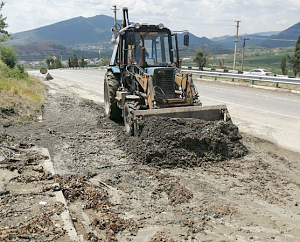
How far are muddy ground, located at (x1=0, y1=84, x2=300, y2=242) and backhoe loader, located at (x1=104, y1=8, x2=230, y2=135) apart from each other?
64 cm

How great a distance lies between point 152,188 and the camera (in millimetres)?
5703

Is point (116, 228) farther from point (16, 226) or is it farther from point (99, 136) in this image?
point (99, 136)

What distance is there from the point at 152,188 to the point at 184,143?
165 cm

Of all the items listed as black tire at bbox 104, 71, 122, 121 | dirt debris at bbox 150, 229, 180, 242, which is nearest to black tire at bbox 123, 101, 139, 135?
black tire at bbox 104, 71, 122, 121

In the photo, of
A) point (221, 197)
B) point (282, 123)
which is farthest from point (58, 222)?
point (282, 123)

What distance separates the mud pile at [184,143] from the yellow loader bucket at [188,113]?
205 millimetres

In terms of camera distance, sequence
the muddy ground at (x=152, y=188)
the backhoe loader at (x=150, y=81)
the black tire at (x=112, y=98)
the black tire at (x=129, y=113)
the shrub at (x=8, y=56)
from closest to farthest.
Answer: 1. the muddy ground at (x=152, y=188)
2. the backhoe loader at (x=150, y=81)
3. the black tire at (x=129, y=113)
4. the black tire at (x=112, y=98)
5. the shrub at (x=8, y=56)

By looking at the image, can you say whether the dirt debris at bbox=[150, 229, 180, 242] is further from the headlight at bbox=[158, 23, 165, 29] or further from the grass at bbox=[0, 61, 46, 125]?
the grass at bbox=[0, 61, 46, 125]

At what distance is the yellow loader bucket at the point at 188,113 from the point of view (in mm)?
7785

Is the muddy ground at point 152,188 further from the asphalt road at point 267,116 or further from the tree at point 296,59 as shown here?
the tree at point 296,59

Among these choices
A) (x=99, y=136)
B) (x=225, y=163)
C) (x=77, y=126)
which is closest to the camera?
(x=225, y=163)

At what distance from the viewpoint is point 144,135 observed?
743cm

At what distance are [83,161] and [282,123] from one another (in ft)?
21.5

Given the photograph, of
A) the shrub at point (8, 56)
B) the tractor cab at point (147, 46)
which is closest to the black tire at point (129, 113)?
the tractor cab at point (147, 46)
